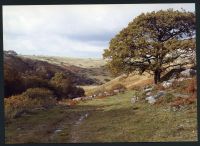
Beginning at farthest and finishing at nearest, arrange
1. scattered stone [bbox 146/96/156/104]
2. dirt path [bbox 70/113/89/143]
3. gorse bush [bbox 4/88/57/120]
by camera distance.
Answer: scattered stone [bbox 146/96/156/104] → gorse bush [bbox 4/88/57/120] → dirt path [bbox 70/113/89/143]

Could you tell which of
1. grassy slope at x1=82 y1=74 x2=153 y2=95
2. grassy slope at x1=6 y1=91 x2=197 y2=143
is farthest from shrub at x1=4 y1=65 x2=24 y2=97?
grassy slope at x1=82 y1=74 x2=153 y2=95

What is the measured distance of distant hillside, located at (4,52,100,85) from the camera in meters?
20.4

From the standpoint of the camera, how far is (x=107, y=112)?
2069cm

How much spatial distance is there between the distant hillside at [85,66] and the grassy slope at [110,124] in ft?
3.62

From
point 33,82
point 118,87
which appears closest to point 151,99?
point 118,87

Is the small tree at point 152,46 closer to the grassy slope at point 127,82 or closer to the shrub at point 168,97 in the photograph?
the grassy slope at point 127,82

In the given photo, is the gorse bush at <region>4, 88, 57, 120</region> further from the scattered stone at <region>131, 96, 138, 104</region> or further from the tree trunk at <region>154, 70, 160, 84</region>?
the tree trunk at <region>154, 70, 160, 84</region>

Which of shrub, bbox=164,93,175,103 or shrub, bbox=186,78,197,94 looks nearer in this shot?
shrub, bbox=186,78,197,94

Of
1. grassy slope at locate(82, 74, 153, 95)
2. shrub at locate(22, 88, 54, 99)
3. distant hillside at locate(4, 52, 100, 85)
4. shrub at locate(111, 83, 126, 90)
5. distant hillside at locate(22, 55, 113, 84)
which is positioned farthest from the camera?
shrub at locate(111, 83, 126, 90)

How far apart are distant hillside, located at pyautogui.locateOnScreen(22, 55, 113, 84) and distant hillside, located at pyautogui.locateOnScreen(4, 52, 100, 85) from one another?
A: 0.11m

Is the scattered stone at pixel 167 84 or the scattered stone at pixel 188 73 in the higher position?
the scattered stone at pixel 188 73

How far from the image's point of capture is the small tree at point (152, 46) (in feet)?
68.1

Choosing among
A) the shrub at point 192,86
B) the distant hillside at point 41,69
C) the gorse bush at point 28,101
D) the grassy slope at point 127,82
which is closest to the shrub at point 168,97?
the shrub at point 192,86

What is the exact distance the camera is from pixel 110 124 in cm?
2005
